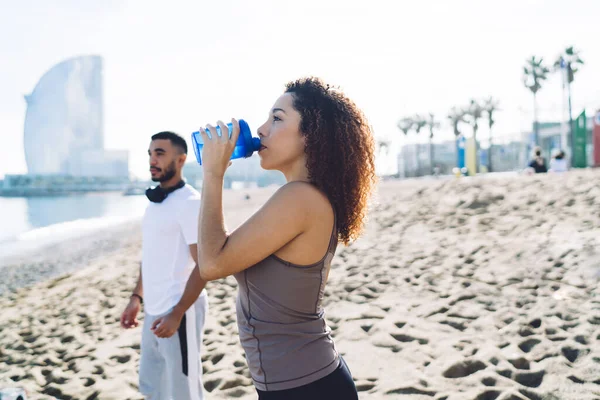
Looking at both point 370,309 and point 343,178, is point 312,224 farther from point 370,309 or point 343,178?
point 370,309

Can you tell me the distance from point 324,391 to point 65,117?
17489cm

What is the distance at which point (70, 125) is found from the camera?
154 metres

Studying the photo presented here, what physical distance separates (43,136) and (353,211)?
181 metres

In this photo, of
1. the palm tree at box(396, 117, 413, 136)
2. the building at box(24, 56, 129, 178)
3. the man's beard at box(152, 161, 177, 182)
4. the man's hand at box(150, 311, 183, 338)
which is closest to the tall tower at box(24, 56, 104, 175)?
the building at box(24, 56, 129, 178)

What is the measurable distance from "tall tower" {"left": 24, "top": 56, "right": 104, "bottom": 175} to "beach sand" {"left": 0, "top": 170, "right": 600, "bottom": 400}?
150 m

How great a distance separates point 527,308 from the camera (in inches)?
176

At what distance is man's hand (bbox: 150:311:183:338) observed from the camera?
241 cm

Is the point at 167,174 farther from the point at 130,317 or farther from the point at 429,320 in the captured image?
the point at 429,320

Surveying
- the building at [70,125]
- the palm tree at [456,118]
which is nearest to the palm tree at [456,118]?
the palm tree at [456,118]

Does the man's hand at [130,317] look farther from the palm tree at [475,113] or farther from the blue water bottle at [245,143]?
the palm tree at [475,113]

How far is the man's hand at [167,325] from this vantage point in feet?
7.91

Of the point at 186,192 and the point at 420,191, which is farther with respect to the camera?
the point at 420,191

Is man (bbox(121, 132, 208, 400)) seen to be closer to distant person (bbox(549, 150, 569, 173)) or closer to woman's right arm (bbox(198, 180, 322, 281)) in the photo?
woman's right arm (bbox(198, 180, 322, 281))

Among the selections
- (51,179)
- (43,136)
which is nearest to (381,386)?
(51,179)
